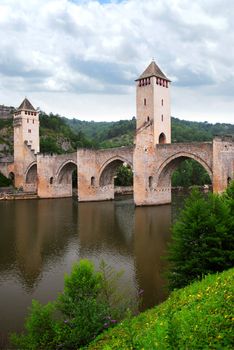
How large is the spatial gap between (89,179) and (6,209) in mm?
10632

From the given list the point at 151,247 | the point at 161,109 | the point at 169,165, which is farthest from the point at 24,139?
the point at 151,247

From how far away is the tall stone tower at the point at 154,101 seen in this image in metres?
37.3

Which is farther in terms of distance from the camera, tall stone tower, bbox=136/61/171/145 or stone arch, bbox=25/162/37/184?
stone arch, bbox=25/162/37/184

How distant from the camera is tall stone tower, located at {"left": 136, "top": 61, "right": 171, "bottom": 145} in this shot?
37312 mm

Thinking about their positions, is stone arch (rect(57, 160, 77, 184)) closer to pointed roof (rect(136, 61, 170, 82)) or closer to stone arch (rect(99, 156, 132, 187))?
stone arch (rect(99, 156, 132, 187))

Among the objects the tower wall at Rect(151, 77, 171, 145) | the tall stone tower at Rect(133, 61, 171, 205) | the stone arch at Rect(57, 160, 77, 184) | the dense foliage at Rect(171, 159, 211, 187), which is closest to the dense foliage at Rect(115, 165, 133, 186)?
the dense foliage at Rect(171, 159, 211, 187)

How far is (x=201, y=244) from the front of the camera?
39.2 ft

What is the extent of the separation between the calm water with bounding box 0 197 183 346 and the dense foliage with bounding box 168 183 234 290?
6.11ft

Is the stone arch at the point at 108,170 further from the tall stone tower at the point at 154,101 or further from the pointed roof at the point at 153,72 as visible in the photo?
the pointed roof at the point at 153,72

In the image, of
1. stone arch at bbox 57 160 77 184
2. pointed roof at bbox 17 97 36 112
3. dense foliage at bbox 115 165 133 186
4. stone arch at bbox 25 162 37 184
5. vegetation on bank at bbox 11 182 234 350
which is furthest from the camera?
dense foliage at bbox 115 165 133 186

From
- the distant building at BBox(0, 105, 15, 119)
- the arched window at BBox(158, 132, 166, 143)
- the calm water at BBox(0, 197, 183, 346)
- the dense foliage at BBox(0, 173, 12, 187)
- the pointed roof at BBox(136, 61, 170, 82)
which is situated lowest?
the calm water at BBox(0, 197, 183, 346)

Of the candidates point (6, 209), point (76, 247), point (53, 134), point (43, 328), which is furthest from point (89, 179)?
point (53, 134)

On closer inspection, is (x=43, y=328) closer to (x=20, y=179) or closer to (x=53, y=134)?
(x=20, y=179)

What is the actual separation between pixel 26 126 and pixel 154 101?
2768 cm
